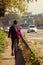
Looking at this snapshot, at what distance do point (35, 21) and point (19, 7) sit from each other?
135m

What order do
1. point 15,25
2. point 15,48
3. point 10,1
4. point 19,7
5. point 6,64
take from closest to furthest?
point 6,64 → point 15,25 → point 15,48 → point 10,1 → point 19,7

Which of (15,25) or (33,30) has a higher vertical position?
(15,25)

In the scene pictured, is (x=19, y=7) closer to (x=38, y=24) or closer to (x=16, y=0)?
(x=16, y=0)

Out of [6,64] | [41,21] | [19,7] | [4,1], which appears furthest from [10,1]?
[41,21]

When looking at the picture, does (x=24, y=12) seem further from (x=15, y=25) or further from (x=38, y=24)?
(x=38, y=24)

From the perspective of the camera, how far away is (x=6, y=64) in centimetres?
1273

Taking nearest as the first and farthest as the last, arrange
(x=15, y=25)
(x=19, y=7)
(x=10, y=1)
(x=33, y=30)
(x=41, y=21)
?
(x=15, y=25), (x=10, y=1), (x=19, y=7), (x=33, y=30), (x=41, y=21)

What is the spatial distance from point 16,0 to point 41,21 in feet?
431

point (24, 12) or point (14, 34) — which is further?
point (24, 12)

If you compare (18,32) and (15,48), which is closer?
(18,32)

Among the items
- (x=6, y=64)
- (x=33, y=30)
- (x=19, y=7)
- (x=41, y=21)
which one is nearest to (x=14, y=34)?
(x=6, y=64)

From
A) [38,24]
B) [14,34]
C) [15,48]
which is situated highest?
[14,34]

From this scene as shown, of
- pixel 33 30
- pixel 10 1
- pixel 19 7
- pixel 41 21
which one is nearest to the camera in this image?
pixel 10 1

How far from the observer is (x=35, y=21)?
158m
